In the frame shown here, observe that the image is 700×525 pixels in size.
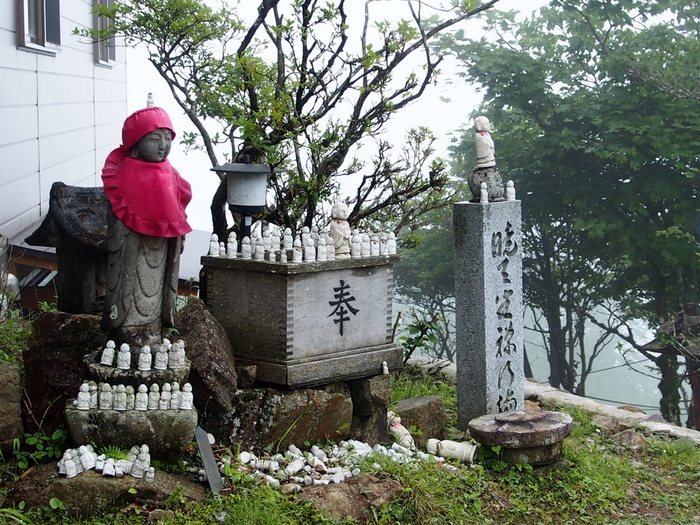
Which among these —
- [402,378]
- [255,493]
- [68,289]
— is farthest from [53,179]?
[255,493]

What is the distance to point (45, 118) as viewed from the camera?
907 cm

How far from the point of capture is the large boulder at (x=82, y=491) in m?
4.27

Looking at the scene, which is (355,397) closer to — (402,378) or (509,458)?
(509,458)

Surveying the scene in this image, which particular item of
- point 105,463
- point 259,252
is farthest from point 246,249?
point 105,463

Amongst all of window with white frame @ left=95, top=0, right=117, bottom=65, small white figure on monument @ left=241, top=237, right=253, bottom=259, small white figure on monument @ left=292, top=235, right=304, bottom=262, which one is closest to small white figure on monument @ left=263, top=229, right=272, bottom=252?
small white figure on monument @ left=241, top=237, right=253, bottom=259

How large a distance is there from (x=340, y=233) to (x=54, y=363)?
229 centimetres

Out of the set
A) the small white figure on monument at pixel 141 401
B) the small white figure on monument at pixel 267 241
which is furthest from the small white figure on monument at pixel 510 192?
the small white figure on monument at pixel 141 401

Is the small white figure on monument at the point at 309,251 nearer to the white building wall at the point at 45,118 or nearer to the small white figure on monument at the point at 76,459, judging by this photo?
the small white figure on monument at the point at 76,459

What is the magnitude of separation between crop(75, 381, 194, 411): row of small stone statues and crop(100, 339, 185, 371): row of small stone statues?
0.45 feet

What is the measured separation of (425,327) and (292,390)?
2.81m

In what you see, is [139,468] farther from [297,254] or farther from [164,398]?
[297,254]

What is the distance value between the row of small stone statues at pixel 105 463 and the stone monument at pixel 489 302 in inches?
126

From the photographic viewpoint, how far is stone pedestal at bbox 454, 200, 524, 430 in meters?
6.68

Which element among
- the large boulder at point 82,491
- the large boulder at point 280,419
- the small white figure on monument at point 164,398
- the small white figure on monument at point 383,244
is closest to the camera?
the large boulder at point 82,491
